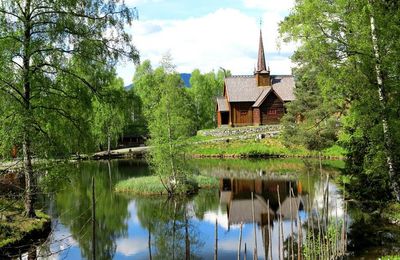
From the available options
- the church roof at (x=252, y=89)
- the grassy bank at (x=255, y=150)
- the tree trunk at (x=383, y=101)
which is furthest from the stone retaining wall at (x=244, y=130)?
the tree trunk at (x=383, y=101)

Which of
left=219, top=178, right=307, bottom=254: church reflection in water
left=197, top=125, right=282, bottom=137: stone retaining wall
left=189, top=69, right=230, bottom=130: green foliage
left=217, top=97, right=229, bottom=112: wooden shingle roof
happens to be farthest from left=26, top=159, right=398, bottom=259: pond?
left=189, top=69, right=230, bottom=130: green foliage

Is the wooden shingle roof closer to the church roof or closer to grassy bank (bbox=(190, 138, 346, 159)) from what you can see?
the church roof

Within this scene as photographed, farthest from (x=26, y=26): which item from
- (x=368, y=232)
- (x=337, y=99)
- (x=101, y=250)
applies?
(x=368, y=232)

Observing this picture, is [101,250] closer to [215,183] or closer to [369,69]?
[369,69]

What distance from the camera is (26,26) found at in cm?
1506

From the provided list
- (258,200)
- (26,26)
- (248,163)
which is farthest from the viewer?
(248,163)

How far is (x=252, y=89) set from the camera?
199ft

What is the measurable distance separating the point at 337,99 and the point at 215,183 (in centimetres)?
1556

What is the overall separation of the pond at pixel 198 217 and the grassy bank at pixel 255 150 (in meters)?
9.26

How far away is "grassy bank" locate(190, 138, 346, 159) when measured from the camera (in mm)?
45250

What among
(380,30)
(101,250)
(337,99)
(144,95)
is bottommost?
(101,250)

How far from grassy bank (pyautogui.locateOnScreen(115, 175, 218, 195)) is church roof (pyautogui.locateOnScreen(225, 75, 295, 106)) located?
3051cm

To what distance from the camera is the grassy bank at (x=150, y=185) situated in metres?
26.6

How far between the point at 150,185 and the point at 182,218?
6.94m
